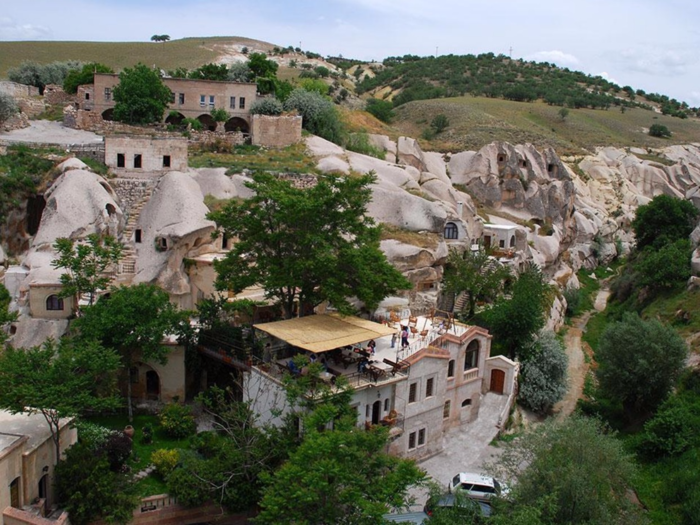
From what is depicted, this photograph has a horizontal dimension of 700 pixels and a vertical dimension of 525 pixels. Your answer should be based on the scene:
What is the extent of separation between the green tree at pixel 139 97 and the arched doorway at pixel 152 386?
81.4 feet

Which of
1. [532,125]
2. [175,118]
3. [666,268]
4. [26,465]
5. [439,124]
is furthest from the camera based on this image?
[532,125]

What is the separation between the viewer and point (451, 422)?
29781 mm

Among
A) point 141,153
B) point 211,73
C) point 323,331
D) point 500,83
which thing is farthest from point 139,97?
point 500,83

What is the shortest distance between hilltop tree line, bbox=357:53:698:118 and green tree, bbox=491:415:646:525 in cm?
8562

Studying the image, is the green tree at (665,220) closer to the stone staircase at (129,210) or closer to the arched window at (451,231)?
the arched window at (451,231)

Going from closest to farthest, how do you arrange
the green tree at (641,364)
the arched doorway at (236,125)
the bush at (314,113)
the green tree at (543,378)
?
the green tree at (641,364) < the green tree at (543,378) < the bush at (314,113) < the arched doorway at (236,125)

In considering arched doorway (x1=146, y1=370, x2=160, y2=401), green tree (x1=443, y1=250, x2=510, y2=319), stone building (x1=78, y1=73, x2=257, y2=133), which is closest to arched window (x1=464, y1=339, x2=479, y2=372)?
green tree (x1=443, y1=250, x2=510, y2=319)

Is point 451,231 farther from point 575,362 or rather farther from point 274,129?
point 274,129

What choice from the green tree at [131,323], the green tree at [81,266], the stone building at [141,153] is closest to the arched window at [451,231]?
the stone building at [141,153]

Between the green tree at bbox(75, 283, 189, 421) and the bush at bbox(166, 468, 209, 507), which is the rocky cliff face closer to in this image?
the green tree at bbox(75, 283, 189, 421)

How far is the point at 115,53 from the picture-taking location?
3949 inches

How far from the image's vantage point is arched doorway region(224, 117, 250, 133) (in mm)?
52656

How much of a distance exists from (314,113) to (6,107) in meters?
21.7

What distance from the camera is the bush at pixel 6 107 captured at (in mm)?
45594
